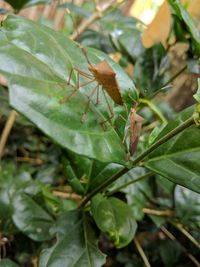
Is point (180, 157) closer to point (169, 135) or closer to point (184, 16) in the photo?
point (169, 135)

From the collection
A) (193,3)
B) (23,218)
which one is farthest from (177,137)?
(193,3)

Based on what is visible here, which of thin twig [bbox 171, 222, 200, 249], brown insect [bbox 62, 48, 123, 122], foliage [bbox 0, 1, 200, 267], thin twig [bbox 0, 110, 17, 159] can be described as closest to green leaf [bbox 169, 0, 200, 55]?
foliage [bbox 0, 1, 200, 267]

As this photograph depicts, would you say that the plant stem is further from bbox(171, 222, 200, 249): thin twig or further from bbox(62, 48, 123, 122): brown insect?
bbox(171, 222, 200, 249): thin twig

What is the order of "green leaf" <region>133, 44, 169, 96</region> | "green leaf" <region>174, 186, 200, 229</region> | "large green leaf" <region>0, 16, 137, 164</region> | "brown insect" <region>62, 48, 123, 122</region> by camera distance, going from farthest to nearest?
"green leaf" <region>133, 44, 169, 96</region> < "green leaf" <region>174, 186, 200, 229</region> < "brown insect" <region>62, 48, 123, 122</region> < "large green leaf" <region>0, 16, 137, 164</region>

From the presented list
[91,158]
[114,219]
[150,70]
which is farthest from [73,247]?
[150,70]

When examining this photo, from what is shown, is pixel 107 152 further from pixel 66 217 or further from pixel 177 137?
pixel 66 217

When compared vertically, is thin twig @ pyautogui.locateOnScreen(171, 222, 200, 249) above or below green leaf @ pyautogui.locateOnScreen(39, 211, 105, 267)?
below

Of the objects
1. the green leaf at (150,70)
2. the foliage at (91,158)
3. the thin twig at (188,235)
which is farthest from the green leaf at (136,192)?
the green leaf at (150,70)
